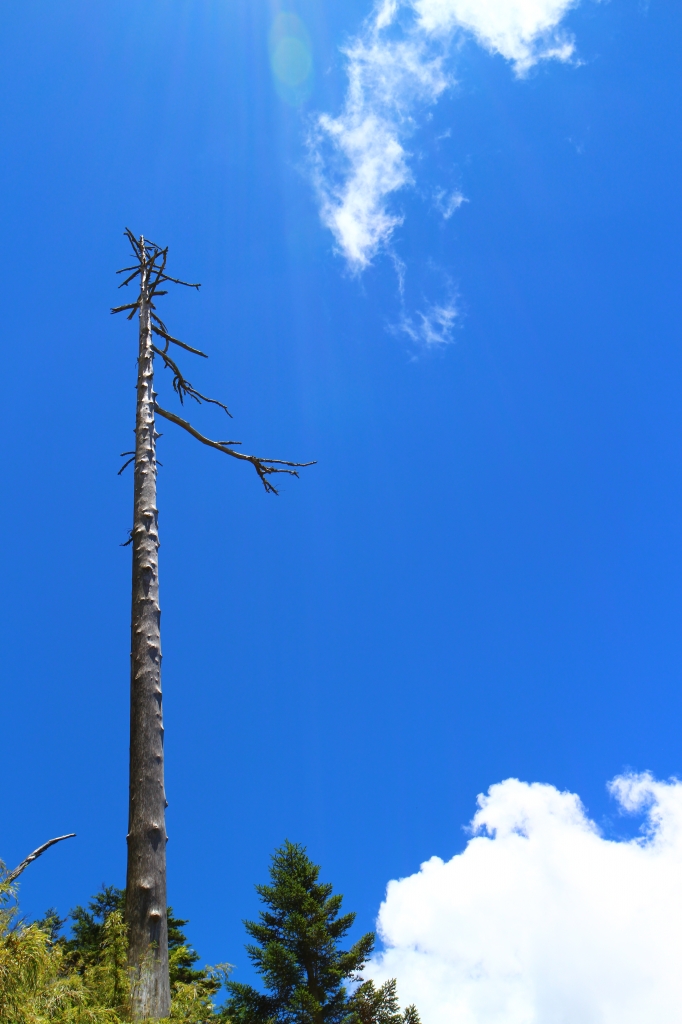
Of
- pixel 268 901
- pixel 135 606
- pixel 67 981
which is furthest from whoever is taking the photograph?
pixel 268 901

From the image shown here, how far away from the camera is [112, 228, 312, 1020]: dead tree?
383 centimetres

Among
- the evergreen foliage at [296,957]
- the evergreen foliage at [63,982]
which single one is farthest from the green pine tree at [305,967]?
the evergreen foliage at [63,982]

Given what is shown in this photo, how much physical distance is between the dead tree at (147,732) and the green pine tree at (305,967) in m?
14.4

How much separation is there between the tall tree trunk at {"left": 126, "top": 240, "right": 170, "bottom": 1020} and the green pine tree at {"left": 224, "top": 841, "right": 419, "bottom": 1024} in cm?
1435

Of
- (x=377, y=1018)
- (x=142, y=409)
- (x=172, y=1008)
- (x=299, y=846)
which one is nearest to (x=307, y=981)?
(x=377, y=1018)

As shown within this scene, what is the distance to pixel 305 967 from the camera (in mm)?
16328

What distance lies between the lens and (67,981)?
3428 millimetres

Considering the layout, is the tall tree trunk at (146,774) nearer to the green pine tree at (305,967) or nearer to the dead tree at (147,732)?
the dead tree at (147,732)

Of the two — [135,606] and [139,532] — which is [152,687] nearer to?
[135,606]

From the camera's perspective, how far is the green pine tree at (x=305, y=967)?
50.2 ft

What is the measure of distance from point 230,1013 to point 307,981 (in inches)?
82.3

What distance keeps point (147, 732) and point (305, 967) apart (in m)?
15.7

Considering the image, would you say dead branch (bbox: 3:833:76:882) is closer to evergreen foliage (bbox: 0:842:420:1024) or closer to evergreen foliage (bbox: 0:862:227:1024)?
evergreen foliage (bbox: 0:862:227:1024)

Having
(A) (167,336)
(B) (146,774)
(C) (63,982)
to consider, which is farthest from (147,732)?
(A) (167,336)
